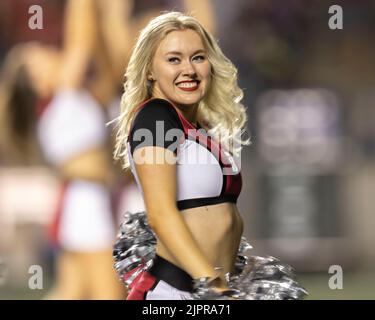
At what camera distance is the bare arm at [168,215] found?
2.94m

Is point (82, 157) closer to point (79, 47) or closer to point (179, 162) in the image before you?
point (79, 47)

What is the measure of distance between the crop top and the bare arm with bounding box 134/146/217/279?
0.03 m

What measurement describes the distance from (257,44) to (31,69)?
204 cm

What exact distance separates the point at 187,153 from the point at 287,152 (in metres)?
4.38

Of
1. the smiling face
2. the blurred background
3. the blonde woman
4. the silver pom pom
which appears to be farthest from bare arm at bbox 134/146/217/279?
the blurred background

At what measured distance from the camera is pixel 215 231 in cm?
309

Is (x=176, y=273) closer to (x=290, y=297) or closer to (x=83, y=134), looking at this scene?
(x=290, y=297)

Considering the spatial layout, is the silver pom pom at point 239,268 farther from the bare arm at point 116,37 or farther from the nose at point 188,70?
the bare arm at point 116,37

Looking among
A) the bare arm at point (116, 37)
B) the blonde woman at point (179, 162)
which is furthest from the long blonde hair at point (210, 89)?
the bare arm at point (116, 37)

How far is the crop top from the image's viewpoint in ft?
9.98

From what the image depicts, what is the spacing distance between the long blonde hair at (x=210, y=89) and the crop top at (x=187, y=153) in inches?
4.8

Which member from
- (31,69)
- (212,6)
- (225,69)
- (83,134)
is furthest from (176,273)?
(212,6)
